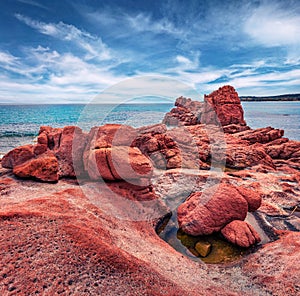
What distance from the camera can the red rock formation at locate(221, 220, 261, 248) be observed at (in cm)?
835

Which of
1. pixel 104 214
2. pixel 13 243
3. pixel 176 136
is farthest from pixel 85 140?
pixel 176 136

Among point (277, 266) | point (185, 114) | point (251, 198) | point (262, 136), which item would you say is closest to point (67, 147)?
A: point (251, 198)

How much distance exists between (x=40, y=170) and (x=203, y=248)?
7.74 meters

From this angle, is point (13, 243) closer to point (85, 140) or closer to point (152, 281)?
point (152, 281)

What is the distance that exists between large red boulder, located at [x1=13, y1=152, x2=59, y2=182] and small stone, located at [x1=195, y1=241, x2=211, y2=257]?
22.4 ft

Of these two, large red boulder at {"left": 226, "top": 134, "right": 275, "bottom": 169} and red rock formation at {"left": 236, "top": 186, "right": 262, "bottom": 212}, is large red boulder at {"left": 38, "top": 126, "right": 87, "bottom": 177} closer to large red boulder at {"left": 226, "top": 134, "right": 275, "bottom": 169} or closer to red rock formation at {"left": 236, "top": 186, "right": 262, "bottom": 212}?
red rock formation at {"left": 236, "top": 186, "right": 262, "bottom": 212}

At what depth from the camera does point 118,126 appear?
10969mm

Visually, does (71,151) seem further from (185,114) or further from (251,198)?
(185,114)

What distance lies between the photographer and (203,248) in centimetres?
823

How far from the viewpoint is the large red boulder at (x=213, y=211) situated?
9164 mm

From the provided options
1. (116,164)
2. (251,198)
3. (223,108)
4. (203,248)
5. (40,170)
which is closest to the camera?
(203,248)

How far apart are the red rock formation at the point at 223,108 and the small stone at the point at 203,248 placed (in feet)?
91.5

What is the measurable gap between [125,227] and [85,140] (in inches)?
219

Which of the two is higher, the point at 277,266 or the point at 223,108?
the point at 223,108
